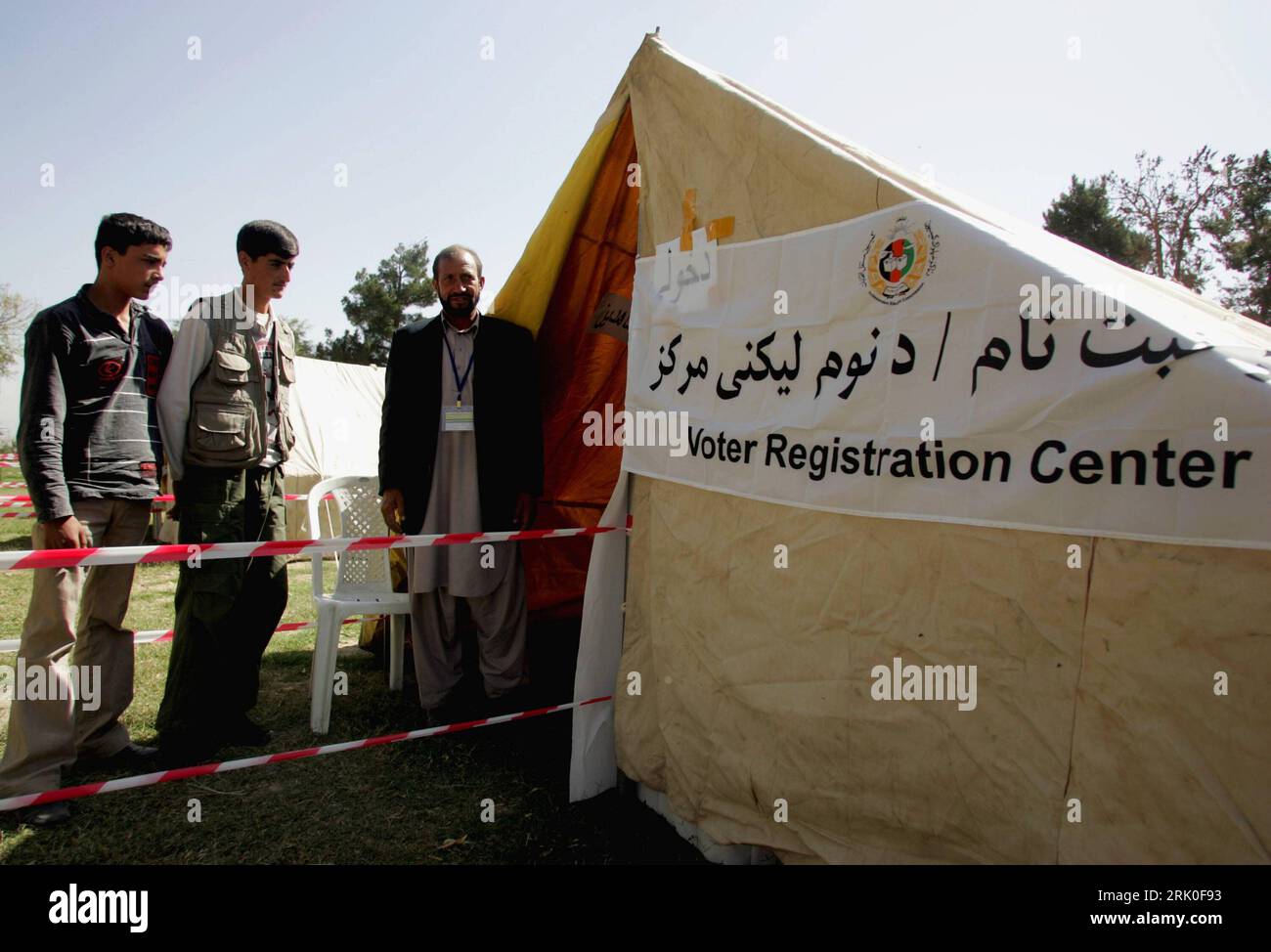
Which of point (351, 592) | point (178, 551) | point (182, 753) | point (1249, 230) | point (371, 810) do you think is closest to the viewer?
point (178, 551)

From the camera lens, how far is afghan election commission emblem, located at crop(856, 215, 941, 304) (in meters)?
2.05

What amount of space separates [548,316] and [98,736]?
2.77 metres

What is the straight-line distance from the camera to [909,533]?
6.75 ft

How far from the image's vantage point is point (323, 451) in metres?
11.3

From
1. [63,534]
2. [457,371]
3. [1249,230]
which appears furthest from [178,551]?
[1249,230]

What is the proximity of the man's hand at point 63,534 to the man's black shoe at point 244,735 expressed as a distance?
1.16 metres

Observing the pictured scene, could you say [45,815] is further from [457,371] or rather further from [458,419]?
[457,371]

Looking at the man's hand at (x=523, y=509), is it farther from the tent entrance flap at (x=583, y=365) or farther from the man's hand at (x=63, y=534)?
the man's hand at (x=63, y=534)

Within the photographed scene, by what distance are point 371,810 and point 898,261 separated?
8.92ft

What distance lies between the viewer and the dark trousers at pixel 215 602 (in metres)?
3.18

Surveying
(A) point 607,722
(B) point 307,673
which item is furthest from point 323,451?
(A) point 607,722

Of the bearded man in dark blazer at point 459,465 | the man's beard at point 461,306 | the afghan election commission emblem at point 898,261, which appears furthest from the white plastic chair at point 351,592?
the afghan election commission emblem at point 898,261

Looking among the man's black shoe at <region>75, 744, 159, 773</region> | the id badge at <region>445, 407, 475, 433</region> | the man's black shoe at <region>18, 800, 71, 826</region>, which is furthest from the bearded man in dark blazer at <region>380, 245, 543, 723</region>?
the man's black shoe at <region>18, 800, 71, 826</region>

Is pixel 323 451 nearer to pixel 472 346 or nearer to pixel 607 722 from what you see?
pixel 472 346
